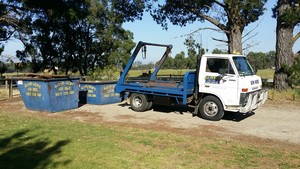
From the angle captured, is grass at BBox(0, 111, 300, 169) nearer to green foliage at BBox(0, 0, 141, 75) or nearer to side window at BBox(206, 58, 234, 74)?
side window at BBox(206, 58, 234, 74)

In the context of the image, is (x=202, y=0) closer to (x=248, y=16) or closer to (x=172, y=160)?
(x=248, y=16)

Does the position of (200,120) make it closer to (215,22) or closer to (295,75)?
(295,75)

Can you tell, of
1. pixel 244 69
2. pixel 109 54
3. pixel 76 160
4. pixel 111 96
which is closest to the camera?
pixel 76 160

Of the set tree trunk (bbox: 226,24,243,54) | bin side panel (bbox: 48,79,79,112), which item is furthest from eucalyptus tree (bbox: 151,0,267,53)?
bin side panel (bbox: 48,79,79,112)

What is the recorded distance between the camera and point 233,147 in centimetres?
690

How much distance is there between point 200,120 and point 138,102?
8.86ft

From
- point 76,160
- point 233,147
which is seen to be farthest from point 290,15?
point 76,160

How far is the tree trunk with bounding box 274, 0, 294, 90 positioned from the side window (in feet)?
24.9

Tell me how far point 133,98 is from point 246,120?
408 cm

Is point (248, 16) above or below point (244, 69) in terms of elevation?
above

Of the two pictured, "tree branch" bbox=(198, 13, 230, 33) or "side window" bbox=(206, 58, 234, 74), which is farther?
"tree branch" bbox=(198, 13, 230, 33)

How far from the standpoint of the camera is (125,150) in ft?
21.2

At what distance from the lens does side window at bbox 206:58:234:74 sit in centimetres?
985

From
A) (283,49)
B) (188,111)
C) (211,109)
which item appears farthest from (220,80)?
(283,49)
